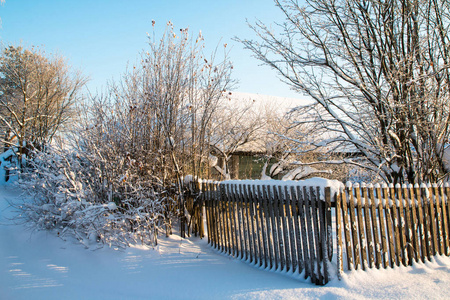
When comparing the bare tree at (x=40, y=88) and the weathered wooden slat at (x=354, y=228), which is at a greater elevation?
the bare tree at (x=40, y=88)

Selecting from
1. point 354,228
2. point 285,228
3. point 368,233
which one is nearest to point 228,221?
point 285,228

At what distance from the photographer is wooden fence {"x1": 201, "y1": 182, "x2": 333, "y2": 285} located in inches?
159

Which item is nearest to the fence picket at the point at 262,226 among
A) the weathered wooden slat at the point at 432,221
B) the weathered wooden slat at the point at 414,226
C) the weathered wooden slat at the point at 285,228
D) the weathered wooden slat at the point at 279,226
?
the weathered wooden slat at the point at 279,226

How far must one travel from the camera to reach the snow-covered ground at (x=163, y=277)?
12.5ft

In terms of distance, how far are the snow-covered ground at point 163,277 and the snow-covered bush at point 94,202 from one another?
282 mm

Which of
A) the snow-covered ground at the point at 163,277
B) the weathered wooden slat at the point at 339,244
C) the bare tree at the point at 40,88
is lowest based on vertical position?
the snow-covered ground at the point at 163,277

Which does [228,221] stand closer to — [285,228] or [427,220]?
[285,228]

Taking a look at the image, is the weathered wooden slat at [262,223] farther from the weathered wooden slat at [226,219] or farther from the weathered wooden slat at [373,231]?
the weathered wooden slat at [373,231]

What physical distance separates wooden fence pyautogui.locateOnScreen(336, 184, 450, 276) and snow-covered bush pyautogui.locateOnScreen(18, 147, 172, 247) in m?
3.33

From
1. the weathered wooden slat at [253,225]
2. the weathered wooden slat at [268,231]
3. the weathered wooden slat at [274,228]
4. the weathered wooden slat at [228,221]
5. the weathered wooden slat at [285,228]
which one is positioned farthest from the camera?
the weathered wooden slat at [228,221]

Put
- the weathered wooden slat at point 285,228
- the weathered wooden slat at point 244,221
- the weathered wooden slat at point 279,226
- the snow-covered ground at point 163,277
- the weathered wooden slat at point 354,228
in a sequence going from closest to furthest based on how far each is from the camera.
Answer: the snow-covered ground at point 163,277 → the weathered wooden slat at point 354,228 → the weathered wooden slat at point 285,228 → the weathered wooden slat at point 279,226 → the weathered wooden slat at point 244,221

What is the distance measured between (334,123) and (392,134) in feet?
4.23

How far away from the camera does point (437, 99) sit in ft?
20.2

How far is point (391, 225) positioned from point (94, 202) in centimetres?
520
